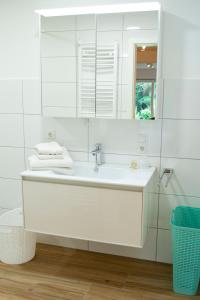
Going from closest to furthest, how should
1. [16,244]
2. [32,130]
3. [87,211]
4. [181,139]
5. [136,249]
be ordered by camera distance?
[87,211] → [181,139] → [16,244] → [136,249] → [32,130]

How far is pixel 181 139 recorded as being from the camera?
2354 millimetres

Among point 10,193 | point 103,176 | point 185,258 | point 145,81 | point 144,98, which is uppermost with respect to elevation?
point 145,81

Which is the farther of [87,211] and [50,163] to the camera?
[50,163]

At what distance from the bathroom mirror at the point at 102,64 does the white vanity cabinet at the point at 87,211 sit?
0.62 m

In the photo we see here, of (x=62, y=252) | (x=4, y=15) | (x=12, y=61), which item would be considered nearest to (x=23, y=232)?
(x=62, y=252)

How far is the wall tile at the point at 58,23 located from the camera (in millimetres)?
2414

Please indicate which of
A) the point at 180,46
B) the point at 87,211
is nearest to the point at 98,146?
the point at 87,211

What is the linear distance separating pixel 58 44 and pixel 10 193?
1.35 m

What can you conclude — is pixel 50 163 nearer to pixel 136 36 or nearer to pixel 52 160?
pixel 52 160

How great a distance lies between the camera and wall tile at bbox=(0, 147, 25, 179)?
2811 mm

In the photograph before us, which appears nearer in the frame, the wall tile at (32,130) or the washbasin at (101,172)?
the washbasin at (101,172)

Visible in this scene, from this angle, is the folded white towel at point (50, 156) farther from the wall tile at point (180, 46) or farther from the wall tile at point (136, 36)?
the wall tile at point (180, 46)

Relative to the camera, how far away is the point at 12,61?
2.69m

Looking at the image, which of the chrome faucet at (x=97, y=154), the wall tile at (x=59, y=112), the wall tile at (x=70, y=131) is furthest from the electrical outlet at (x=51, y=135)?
the chrome faucet at (x=97, y=154)
